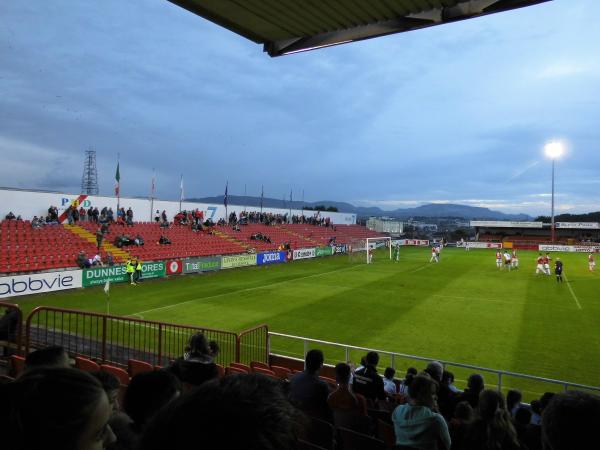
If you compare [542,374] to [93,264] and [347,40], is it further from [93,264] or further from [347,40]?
[93,264]

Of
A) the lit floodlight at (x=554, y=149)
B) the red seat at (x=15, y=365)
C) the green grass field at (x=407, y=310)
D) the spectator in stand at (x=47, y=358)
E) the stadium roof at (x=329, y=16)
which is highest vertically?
the lit floodlight at (x=554, y=149)

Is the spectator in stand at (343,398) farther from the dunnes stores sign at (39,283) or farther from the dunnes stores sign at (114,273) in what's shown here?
the dunnes stores sign at (114,273)

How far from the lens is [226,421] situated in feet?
3.40

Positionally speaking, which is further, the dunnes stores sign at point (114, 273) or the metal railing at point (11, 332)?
the dunnes stores sign at point (114, 273)

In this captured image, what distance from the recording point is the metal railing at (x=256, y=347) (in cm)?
1216

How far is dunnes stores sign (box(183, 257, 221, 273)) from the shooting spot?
31875mm

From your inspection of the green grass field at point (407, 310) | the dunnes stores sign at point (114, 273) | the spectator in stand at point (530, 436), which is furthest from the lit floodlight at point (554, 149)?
the spectator in stand at point (530, 436)

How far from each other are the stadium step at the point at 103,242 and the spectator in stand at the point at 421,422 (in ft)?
93.4

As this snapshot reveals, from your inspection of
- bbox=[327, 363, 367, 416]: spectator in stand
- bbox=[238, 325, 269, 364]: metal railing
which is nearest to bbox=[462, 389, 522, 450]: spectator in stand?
bbox=[327, 363, 367, 416]: spectator in stand

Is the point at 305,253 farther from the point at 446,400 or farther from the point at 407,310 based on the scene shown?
the point at 446,400

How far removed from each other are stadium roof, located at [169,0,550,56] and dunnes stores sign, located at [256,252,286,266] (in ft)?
111

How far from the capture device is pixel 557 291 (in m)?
26.2

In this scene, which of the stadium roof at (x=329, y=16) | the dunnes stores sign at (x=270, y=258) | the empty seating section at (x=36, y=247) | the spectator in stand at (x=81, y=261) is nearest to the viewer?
the stadium roof at (x=329, y=16)

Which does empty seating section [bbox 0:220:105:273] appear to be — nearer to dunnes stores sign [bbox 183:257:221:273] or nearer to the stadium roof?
dunnes stores sign [bbox 183:257:221:273]
